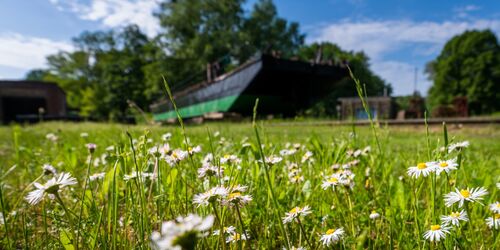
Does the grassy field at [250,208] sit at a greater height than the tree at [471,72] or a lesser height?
lesser

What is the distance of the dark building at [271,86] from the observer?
9227 millimetres

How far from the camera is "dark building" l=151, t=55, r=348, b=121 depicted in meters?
9.23

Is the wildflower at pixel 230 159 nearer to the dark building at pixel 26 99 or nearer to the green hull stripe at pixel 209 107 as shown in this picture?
the green hull stripe at pixel 209 107

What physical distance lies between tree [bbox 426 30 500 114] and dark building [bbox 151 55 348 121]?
26921 millimetres

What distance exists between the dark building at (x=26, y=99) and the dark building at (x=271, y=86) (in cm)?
2532

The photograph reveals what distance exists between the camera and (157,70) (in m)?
30.1

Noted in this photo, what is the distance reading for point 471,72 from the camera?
32.4 meters

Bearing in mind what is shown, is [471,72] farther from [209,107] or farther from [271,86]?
[209,107]

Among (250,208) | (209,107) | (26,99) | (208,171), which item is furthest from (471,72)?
(26,99)

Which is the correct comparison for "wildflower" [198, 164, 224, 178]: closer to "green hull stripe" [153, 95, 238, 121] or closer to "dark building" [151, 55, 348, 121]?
"dark building" [151, 55, 348, 121]

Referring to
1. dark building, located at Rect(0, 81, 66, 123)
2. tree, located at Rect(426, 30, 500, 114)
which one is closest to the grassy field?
dark building, located at Rect(0, 81, 66, 123)

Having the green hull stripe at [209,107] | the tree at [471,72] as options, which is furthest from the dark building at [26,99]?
the tree at [471,72]

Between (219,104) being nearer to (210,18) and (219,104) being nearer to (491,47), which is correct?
(210,18)

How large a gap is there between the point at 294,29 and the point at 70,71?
3041cm
